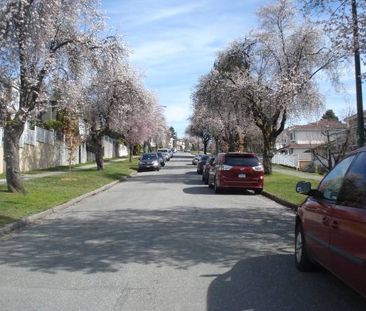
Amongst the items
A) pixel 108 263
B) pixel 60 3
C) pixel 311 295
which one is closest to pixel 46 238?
pixel 108 263

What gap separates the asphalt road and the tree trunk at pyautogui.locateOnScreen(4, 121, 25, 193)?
3998 millimetres

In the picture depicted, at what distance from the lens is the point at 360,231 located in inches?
204

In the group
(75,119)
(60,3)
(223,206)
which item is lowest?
(223,206)

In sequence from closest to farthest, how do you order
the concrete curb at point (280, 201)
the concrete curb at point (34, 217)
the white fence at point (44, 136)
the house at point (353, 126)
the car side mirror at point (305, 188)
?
the car side mirror at point (305, 188) < the concrete curb at point (34, 217) < the concrete curb at point (280, 201) < the house at point (353, 126) < the white fence at point (44, 136)

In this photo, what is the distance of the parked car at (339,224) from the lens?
5.28 metres

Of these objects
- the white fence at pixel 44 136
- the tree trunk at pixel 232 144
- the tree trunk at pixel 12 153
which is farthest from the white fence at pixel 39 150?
the tree trunk at pixel 232 144

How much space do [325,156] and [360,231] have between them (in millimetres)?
21948

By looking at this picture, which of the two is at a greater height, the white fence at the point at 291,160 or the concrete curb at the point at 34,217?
the white fence at the point at 291,160

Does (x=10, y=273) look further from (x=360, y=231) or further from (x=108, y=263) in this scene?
(x=360, y=231)

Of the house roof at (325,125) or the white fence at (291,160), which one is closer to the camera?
the house roof at (325,125)

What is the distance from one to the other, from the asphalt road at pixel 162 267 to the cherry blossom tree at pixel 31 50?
14.6 feet

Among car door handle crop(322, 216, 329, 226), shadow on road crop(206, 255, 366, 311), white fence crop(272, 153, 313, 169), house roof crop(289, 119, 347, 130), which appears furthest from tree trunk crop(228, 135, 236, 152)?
car door handle crop(322, 216, 329, 226)

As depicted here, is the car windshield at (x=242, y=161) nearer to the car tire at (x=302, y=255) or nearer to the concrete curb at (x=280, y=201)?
the concrete curb at (x=280, y=201)

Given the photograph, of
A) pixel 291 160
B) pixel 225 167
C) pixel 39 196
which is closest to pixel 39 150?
pixel 225 167
